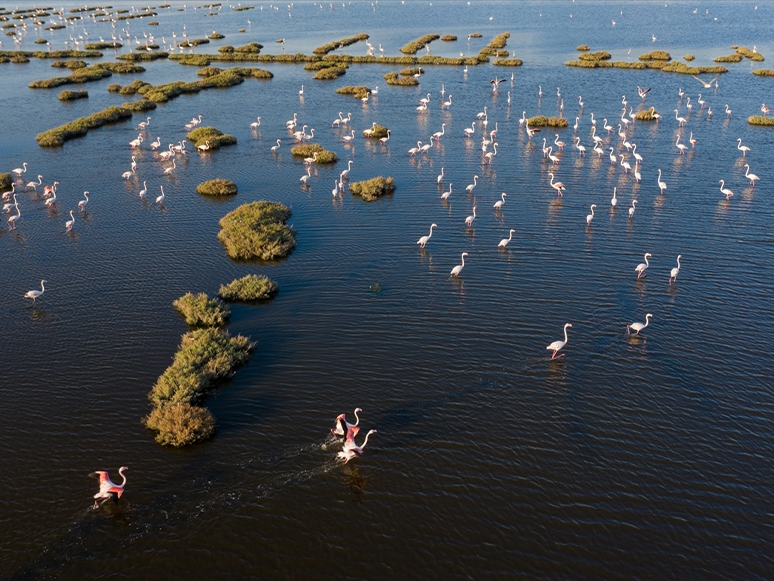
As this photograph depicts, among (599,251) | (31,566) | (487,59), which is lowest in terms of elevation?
(31,566)

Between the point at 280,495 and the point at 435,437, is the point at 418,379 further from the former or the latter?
the point at 280,495

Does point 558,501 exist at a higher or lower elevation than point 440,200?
lower

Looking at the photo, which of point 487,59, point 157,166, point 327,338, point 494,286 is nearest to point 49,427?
point 327,338

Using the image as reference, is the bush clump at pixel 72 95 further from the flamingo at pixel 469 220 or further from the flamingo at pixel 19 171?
the flamingo at pixel 469 220

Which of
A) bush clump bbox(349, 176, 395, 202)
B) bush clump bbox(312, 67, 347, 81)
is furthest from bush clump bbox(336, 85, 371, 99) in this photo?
bush clump bbox(349, 176, 395, 202)

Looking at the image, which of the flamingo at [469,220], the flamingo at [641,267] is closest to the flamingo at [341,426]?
the flamingo at [641,267]

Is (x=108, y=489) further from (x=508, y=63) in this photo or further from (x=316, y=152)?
(x=508, y=63)

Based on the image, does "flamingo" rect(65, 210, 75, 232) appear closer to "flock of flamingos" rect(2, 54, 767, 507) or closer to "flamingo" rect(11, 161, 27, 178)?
"flock of flamingos" rect(2, 54, 767, 507)
